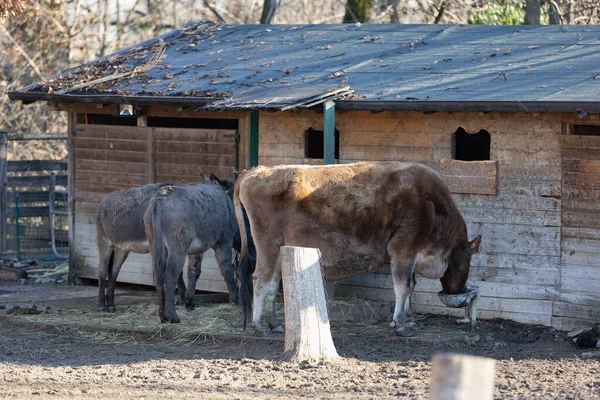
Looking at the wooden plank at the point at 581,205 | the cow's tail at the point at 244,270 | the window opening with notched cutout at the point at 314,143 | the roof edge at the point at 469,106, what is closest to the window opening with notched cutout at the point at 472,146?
the window opening with notched cutout at the point at 314,143

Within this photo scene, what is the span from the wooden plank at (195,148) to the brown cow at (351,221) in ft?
8.31

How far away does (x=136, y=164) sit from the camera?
1372 cm

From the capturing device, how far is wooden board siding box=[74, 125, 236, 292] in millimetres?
13062

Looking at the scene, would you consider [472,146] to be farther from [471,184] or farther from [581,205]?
[581,205]

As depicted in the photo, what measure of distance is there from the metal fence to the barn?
9.85ft

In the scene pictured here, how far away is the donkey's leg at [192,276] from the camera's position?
11.9m

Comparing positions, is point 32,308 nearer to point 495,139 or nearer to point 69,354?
point 69,354

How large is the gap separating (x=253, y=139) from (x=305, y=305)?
417 cm

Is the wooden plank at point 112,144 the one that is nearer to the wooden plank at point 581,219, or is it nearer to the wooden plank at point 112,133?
the wooden plank at point 112,133

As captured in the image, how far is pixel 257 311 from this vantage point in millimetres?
10148

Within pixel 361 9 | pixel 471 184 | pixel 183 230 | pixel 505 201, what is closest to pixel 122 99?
pixel 183 230

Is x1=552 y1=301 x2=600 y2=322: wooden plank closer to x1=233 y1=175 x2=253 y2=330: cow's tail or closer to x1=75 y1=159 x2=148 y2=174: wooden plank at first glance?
x1=233 y1=175 x2=253 y2=330: cow's tail

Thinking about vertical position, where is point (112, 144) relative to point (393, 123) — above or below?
below

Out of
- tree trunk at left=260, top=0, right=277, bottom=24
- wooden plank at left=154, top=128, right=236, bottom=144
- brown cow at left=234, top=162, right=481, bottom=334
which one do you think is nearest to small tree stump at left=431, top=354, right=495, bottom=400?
brown cow at left=234, top=162, right=481, bottom=334
